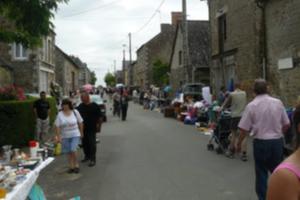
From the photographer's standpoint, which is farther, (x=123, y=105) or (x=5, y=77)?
(x=5, y=77)

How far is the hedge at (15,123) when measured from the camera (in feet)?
47.8

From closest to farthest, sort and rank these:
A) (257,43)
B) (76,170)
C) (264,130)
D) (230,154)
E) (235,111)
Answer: (264,130) < (76,170) < (230,154) < (235,111) < (257,43)

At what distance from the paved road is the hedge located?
9.40 feet

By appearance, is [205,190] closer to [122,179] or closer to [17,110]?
[122,179]

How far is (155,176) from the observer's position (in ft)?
30.8

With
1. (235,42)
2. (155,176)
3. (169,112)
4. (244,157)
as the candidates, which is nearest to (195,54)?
(169,112)

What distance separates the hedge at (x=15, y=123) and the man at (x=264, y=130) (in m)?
10.1

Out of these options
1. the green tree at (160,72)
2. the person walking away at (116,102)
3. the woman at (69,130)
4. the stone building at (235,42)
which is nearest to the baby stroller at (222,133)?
the woman at (69,130)

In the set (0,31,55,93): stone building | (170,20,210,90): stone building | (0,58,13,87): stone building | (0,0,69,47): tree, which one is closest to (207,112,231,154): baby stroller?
(0,0,69,47): tree

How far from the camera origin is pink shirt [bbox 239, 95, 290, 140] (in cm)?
623

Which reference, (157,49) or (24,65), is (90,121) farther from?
(157,49)

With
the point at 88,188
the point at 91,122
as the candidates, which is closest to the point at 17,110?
the point at 91,122

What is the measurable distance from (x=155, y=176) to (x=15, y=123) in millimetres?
7247

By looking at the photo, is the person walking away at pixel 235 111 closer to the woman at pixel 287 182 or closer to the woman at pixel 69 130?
the woman at pixel 69 130
